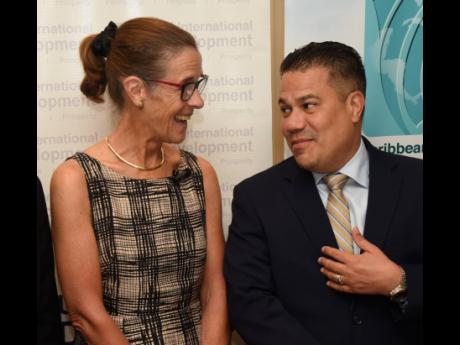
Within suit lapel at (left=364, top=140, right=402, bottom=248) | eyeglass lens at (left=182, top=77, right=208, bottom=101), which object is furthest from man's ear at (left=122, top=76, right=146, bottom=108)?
suit lapel at (left=364, top=140, right=402, bottom=248)

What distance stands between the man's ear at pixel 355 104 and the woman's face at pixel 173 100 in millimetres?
554

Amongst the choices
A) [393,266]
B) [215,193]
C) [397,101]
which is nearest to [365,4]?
[397,101]

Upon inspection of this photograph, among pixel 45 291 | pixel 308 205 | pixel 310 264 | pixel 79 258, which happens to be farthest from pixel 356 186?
pixel 45 291

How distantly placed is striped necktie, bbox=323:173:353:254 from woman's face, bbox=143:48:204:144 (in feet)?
1.86

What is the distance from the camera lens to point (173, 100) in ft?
6.44

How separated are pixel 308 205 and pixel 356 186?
0.70ft

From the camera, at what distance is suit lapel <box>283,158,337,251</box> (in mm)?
1894

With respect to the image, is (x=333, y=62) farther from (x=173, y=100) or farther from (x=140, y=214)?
(x=140, y=214)

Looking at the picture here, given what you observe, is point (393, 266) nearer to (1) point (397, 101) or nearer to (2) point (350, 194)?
(2) point (350, 194)

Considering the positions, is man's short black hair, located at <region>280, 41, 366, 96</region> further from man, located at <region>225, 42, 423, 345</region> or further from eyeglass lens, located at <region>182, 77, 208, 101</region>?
eyeglass lens, located at <region>182, 77, 208, 101</region>

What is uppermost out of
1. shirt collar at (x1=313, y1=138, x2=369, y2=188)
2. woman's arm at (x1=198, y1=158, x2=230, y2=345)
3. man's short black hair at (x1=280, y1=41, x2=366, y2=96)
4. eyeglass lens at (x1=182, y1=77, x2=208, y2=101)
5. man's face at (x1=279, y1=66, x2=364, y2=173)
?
man's short black hair at (x1=280, y1=41, x2=366, y2=96)

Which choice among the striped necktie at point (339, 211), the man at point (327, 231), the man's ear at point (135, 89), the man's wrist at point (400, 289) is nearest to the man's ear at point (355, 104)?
the man at point (327, 231)

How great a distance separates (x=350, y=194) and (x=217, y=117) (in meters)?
0.80

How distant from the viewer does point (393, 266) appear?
1.79 metres
